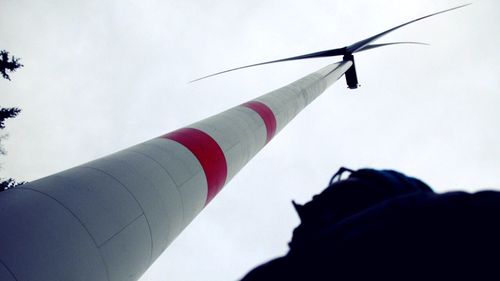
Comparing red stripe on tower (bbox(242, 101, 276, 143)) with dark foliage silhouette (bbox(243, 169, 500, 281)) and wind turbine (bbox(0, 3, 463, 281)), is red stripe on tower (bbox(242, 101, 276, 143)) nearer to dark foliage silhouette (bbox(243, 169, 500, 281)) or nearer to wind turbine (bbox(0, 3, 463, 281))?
wind turbine (bbox(0, 3, 463, 281))

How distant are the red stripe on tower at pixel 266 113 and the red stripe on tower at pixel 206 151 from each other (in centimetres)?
230

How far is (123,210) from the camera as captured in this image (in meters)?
3.36

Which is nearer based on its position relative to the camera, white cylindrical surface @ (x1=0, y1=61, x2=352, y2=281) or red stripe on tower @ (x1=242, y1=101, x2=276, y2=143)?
white cylindrical surface @ (x1=0, y1=61, x2=352, y2=281)

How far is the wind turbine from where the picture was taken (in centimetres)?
253

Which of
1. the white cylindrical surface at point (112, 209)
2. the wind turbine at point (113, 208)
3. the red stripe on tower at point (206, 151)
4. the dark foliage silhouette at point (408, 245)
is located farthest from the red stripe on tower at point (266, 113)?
the dark foliage silhouette at point (408, 245)

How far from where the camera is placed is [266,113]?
8.21 metres

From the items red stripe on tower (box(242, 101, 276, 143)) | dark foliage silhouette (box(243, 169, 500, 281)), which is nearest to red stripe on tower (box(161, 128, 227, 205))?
red stripe on tower (box(242, 101, 276, 143))

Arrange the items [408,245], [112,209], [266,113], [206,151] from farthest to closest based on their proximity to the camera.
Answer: [266,113]
[206,151]
[112,209]
[408,245]

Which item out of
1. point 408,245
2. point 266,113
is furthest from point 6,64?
point 408,245

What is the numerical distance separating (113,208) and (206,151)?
233 cm

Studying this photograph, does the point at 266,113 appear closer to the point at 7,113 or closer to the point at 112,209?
the point at 112,209

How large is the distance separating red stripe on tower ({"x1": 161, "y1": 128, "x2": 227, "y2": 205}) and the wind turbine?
0.02 metres

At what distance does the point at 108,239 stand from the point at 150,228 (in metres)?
0.68

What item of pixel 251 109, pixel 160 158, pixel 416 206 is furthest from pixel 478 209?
pixel 251 109
